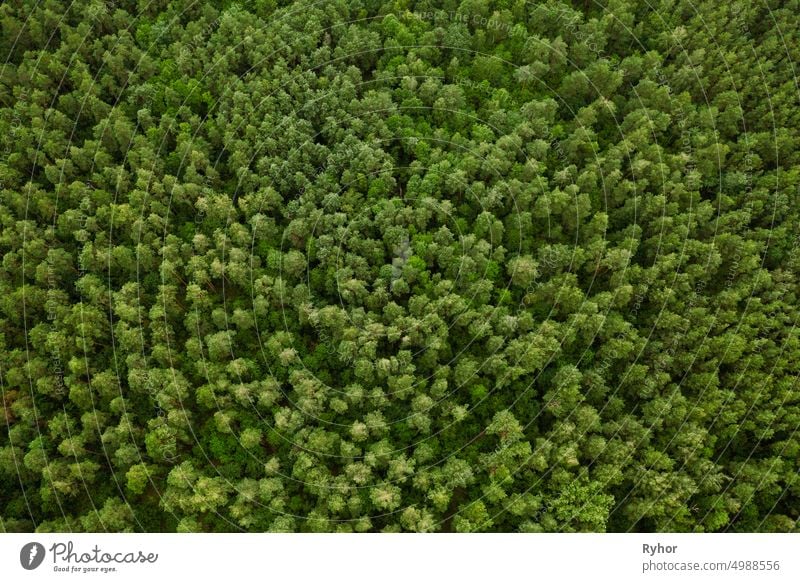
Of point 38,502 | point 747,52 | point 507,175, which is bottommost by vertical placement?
point 38,502

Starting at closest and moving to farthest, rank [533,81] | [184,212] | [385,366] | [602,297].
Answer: [385,366] < [602,297] < [184,212] < [533,81]

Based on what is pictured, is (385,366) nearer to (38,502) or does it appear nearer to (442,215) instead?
(442,215)

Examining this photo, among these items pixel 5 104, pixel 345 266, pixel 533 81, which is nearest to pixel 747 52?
pixel 533 81
